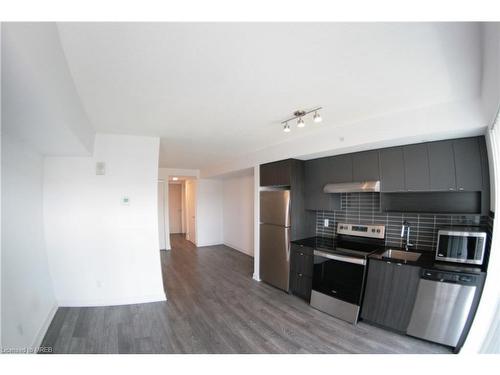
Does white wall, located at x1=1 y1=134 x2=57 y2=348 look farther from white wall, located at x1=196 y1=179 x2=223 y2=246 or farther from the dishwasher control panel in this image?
white wall, located at x1=196 y1=179 x2=223 y2=246

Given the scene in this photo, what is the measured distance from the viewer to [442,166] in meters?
2.20

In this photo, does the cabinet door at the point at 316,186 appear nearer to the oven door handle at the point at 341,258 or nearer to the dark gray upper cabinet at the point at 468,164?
the oven door handle at the point at 341,258

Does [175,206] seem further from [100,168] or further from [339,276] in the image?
[339,276]

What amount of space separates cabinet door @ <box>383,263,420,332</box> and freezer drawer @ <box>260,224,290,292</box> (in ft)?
4.69

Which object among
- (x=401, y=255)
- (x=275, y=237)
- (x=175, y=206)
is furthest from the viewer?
(x=175, y=206)

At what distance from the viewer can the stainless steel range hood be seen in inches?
101

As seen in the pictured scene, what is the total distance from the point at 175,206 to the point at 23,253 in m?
7.03

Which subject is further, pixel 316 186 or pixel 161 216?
pixel 161 216

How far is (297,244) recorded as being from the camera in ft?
10.5

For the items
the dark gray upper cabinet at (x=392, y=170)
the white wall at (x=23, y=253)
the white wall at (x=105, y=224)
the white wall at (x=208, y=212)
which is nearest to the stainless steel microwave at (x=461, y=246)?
the dark gray upper cabinet at (x=392, y=170)

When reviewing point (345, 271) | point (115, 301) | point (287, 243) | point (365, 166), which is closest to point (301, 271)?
point (287, 243)

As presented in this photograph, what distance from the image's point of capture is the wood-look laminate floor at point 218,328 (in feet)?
6.86

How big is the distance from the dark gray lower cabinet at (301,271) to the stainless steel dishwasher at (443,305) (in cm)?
123
